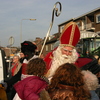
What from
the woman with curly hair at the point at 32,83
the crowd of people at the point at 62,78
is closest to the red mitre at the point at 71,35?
the crowd of people at the point at 62,78

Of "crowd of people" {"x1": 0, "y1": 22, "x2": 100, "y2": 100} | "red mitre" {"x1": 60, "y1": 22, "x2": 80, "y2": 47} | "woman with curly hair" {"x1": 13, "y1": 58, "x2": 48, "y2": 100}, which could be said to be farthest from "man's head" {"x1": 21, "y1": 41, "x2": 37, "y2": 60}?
"woman with curly hair" {"x1": 13, "y1": 58, "x2": 48, "y2": 100}

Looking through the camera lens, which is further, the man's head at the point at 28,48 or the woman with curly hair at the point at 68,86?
the man's head at the point at 28,48

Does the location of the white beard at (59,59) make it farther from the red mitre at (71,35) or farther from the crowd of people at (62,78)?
the red mitre at (71,35)

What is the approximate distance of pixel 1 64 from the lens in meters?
5.44

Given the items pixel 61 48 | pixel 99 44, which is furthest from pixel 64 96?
pixel 99 44

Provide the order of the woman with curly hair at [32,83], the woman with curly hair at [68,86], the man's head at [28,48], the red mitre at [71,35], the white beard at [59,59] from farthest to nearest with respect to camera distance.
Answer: the man's head at [28,48], the red mitre at [71,35], the white beard at [59,59], the woman with curly hair at [32,83], the woman with curly hair at [68,86]

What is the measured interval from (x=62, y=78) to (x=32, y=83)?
0.67 metres

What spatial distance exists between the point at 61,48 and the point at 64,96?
179 centimetres

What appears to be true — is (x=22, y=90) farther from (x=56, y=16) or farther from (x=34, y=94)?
(x=56, y=16)

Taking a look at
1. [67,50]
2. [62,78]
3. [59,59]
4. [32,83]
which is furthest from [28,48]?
[62,78]

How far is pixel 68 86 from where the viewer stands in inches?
89.0

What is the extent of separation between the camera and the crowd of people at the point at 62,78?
2.27 m

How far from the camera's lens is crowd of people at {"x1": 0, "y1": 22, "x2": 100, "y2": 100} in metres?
2.27

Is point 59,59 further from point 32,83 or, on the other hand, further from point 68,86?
point 68,86
